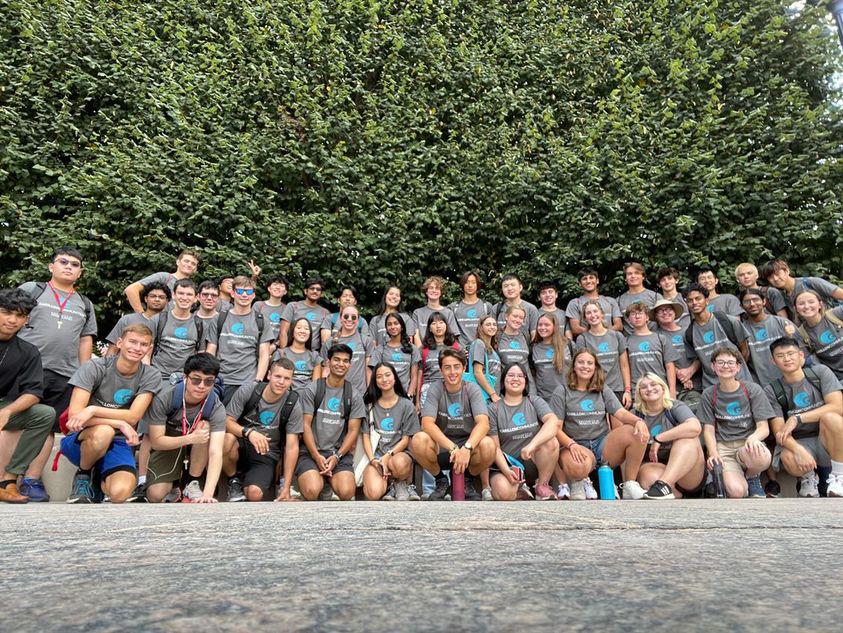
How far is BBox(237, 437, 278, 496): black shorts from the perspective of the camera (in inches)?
238

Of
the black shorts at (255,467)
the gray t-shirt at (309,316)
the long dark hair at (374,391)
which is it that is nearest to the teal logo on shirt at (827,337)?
the long dark hair at (374,391)

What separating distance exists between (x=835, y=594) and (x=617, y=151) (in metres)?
9.49

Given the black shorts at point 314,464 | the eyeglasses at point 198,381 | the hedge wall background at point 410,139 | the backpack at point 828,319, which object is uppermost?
the hedge wall background at point 410,139

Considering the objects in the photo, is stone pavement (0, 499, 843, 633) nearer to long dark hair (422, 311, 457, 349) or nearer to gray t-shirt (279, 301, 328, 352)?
long dark hair (422, 311, 457, 349)

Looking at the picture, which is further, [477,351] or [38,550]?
[477,351]

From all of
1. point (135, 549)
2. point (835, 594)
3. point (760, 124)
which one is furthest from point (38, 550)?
point (760, 124)

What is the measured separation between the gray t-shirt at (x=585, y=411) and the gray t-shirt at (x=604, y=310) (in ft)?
4.06

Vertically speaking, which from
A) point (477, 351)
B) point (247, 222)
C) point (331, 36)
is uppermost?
point (331, 36)

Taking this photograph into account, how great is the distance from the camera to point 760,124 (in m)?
9.41

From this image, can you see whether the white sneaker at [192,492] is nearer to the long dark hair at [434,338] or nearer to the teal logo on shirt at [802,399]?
the long dark hair at [434,338]

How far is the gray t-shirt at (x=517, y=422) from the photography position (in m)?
6.19

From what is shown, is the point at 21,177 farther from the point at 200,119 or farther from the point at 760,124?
the point at 760,124

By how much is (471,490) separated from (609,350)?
2217 millimetres

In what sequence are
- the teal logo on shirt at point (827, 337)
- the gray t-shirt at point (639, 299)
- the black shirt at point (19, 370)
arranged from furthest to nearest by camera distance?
the gray t-shirt at point (639, 299), the teal logo on shirt at point (827, 337), the black shirt at point (19, 370)
